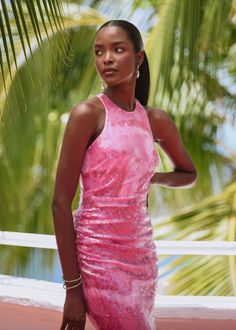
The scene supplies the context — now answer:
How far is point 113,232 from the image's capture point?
832 millimetres

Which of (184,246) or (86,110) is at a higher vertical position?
(86,110)

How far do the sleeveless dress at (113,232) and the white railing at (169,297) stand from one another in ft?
3.67

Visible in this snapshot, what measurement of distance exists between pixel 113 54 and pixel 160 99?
12.2 ft

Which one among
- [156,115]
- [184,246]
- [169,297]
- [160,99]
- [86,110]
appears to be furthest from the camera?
[160,99]

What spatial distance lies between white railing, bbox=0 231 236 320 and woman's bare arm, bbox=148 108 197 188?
3.03 feet

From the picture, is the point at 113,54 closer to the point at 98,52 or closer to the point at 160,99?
the point at 98,52

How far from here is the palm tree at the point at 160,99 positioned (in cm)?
442

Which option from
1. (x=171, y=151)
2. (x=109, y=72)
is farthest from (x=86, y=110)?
(x=171, y=151)

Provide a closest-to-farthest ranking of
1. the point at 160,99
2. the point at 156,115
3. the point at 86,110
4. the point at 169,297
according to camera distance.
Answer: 1. the point at 86,110
2. the point at 156,115
3. the point at 169,297
4. the point at 160,99

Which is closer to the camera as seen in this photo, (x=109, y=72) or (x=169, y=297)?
(x=109, y=72)

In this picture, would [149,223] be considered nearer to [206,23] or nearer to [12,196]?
[206,23]

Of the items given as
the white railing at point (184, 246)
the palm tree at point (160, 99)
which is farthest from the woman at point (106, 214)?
the palm tree at point (160, 99)

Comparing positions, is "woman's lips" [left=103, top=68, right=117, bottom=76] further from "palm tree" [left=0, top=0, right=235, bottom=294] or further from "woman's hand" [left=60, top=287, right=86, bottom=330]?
"palm tree" [left=0, top=0, right=235, bottom=294]

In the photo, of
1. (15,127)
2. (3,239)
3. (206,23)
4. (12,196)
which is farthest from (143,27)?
(3,239)
